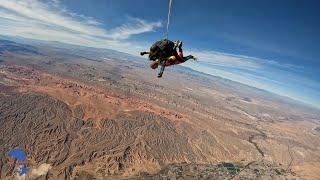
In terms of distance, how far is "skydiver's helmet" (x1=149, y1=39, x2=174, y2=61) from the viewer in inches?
583

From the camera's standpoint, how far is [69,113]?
4685 inches

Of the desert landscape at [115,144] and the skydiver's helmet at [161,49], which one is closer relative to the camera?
the skydiver's helmet at [161,49]

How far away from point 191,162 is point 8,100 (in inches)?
2804

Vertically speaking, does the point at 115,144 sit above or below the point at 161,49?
below

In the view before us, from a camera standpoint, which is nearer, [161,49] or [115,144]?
[161,49]

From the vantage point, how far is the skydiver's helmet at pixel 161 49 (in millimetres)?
14797

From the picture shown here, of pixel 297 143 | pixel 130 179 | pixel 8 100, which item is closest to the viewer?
pixel 130 179

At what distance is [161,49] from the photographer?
15.0 metres

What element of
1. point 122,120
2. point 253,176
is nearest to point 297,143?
point 253,176

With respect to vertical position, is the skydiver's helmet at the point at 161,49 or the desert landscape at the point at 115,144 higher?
the skydiver's helmet at the point at 161,49

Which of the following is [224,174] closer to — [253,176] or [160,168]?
[253,176]

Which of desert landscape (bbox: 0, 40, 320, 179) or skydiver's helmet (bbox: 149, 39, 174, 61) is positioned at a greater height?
skydiver's helmet (bbox: 149, 39, 174, 61)

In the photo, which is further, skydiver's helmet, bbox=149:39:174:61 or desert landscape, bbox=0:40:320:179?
desert landscape, bbox=0:40:320:179

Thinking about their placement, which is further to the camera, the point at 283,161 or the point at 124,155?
the point at 283,161
